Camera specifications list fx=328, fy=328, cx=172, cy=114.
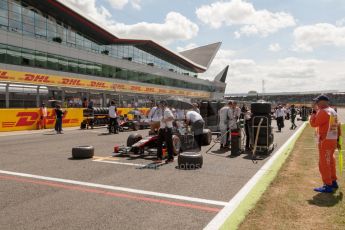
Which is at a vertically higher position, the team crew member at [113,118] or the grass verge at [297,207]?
the team crew member at [113,118]

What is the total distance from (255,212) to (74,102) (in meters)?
25.7

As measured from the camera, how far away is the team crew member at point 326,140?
578cm

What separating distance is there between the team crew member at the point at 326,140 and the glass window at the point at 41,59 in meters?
34.1

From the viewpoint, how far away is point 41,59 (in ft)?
117

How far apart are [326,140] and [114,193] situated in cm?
Result: 390

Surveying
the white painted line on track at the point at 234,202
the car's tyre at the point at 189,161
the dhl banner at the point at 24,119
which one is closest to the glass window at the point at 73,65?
the dhl banner at the point at 24,119

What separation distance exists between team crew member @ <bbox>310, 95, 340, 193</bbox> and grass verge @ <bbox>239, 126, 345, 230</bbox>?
232 mm

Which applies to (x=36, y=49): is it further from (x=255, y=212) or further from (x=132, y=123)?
(x=255, y=212)

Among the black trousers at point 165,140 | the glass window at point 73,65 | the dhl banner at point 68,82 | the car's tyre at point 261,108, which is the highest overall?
the glass window at point 73,65

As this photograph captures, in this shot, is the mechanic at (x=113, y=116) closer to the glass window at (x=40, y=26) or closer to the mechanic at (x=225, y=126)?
the mechanic at (x=225, y=126)

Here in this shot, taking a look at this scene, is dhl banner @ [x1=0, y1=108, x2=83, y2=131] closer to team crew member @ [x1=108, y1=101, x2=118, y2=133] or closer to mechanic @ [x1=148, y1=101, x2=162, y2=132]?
team crew member @ [x1=108, y1=101, x2=118, y2=133]

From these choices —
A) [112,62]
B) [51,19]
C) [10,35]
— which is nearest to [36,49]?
[10,35]

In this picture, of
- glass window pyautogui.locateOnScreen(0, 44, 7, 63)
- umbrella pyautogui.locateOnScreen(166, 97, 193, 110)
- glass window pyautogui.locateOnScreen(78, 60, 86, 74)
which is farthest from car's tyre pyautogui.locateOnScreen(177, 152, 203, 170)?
glass window pyautogui.locateOnScreen(78, 60, 86, 74)

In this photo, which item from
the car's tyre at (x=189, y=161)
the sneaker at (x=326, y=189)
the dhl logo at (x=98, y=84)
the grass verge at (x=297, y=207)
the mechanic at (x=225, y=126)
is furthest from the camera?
the dhl logo at (x=98, y=84)
